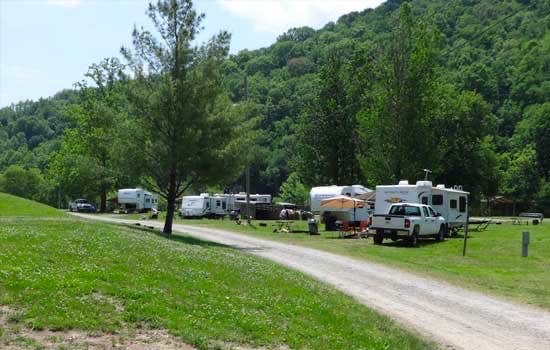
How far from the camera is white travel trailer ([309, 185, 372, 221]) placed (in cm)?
4230

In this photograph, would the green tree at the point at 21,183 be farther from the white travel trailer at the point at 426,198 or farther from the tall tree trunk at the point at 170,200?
the white travel trailer at the point at 426,198

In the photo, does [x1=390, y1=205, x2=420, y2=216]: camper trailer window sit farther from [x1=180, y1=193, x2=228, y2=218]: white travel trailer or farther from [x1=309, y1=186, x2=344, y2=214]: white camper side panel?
[x1=180, y1=193, x2=228, y2=218]: white travel trailer

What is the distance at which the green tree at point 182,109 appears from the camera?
29.4 m

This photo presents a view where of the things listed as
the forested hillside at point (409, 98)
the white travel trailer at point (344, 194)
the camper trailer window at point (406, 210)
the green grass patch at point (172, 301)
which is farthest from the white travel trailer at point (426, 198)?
the green grass patch at point (172, 301)

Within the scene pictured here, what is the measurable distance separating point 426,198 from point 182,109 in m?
14.3

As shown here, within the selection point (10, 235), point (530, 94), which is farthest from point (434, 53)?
point (530, 94)

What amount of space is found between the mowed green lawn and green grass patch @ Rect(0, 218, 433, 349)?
0.04 ft

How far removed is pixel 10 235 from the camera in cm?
1283

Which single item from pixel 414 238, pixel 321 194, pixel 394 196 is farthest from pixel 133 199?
pixel 414 238

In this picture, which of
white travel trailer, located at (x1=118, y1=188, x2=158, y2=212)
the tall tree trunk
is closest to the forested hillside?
the tall tree trunk

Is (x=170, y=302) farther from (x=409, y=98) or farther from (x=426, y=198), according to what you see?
(x=409, y=98)

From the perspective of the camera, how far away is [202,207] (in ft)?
192

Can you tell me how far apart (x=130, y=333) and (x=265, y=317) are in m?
2.23

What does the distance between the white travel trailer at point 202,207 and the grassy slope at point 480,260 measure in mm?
24386
